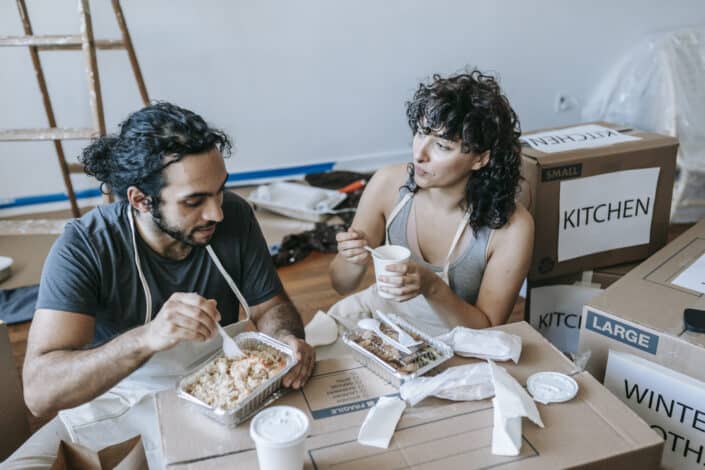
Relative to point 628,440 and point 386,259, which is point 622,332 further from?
point 386,259

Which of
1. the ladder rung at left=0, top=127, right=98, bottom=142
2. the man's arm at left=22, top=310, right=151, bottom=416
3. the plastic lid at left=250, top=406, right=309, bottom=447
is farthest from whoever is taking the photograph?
the ladder rung at left=0, top=127, right=98, bottom=142

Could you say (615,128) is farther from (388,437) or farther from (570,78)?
(570,78)

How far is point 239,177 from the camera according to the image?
363 cm

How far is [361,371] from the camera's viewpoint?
3.63 ft

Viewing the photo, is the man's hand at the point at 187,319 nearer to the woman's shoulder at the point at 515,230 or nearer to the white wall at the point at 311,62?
the woman's shoulder at the point at 515,230

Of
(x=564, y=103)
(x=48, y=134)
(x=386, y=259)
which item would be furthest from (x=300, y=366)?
(x=564, y=103)

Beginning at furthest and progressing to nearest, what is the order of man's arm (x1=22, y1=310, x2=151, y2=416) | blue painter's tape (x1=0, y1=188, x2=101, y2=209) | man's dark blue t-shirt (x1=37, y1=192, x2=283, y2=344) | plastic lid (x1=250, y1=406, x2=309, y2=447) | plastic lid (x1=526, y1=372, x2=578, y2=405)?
blue painter's tape (x1=0, y1=188, x2=101, y2=209), man's dark blue t-shirt (x1=37, y1=192, x2=283, y2=344), man's arm (x1=22, y1=310, x2=151, y2=416), plastic lid (x1=526, y1=372, x2=578, y2=405), plastic lid (x1=250, y1=406, x2=309, y2=447)

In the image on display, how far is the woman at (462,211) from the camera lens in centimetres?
146

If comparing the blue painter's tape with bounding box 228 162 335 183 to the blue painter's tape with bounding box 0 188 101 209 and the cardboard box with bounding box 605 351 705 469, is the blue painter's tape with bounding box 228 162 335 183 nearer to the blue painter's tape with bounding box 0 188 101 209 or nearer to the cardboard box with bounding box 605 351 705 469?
the blue painter's tape with bounding box 0 188 101 209

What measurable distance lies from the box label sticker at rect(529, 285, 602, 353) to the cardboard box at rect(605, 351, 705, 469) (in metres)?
0.59

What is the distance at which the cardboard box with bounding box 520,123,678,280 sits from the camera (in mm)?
1685

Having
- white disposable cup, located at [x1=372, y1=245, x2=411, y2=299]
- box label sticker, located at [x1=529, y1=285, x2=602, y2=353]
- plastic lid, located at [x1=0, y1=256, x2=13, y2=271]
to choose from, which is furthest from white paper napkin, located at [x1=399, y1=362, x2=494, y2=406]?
plastic lid, located at [x1=0, y1=256, x2=13, y2=271]

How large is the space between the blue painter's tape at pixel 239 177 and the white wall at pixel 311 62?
0.12ft

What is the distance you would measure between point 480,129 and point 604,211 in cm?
54
